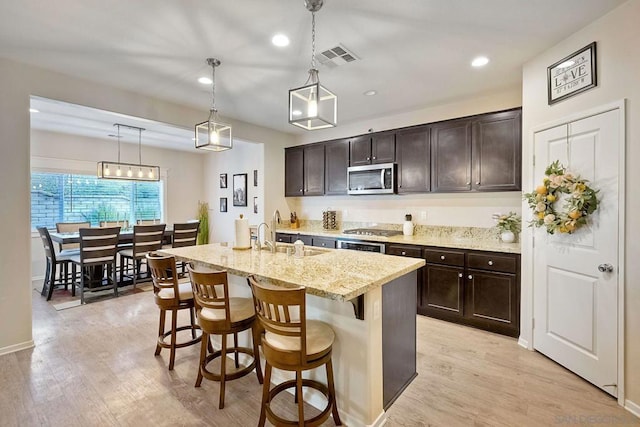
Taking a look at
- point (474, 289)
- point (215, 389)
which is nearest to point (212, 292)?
point (215, 389)

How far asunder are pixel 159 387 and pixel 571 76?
13.5 feet

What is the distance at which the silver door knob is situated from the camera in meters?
2.21

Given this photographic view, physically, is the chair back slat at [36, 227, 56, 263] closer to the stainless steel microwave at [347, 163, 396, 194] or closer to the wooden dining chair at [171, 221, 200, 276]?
the wooden dining chair at [171, 221, 200, 276]

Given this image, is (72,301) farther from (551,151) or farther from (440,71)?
(551,151)

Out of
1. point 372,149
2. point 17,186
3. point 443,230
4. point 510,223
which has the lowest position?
point 443,230

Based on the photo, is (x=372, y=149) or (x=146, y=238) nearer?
(x=372, y=149)

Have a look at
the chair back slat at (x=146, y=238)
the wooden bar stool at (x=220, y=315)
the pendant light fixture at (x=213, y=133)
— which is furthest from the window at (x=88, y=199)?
the wooden bar stool at (x=220, y=315)

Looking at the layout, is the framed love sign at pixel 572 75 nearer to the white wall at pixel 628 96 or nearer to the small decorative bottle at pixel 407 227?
the white wall at pixel 628 96

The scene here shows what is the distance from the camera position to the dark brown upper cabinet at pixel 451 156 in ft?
12.1

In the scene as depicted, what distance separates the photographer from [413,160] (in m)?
4.14

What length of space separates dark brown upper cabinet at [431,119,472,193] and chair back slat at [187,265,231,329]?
3008 millimetres

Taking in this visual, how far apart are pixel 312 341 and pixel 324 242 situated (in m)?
2.84

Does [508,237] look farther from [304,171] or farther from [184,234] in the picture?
[184,234]

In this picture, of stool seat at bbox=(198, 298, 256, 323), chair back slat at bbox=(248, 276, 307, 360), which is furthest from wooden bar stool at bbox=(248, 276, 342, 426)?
→ stool seat at bbox=(198, 298, 256, 323)
